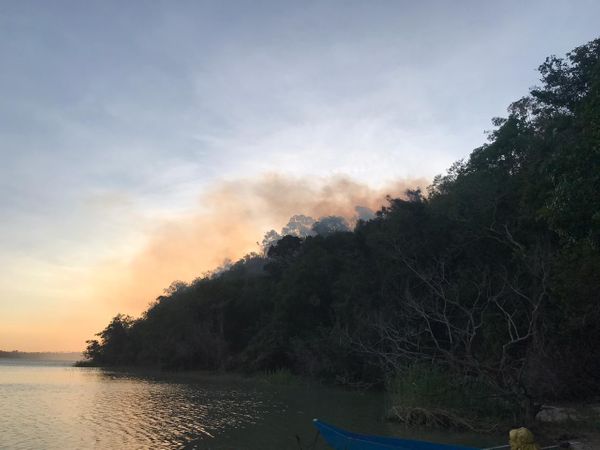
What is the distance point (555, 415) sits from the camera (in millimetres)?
13672

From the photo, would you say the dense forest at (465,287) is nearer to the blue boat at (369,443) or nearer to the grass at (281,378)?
the grass at (281,378)

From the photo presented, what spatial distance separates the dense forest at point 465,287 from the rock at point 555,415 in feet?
1.50

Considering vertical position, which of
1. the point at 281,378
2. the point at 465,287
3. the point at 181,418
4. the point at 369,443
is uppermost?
the point at 465,287

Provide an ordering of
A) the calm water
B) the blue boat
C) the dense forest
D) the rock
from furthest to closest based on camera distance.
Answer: the dense forest, the rock, the calm water, the blue boat

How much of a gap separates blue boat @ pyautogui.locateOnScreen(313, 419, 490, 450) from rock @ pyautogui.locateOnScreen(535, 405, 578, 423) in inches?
243

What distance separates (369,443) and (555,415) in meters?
7.37

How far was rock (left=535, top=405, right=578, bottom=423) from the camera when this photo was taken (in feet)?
43.9

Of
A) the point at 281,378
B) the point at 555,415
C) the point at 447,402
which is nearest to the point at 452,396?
the point at 447,402

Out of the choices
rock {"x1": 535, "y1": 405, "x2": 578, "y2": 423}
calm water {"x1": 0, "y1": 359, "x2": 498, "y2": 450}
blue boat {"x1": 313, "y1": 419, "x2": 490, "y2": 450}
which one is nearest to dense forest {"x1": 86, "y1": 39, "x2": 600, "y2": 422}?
rock {"x1": 535, "y1": 405, "x2": 578, "y2": 423}

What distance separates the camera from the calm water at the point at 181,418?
1320 cm

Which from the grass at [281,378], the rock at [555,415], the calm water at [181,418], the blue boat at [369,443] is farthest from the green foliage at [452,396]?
the grass at [281,378]

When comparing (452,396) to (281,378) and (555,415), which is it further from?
(281,378)

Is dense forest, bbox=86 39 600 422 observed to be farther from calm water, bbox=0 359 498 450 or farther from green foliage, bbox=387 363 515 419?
calm water, bbox=0 359 498 450

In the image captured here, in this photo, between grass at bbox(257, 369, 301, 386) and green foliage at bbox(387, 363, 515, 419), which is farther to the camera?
grass at bbox(257, 369, 301, 386)
